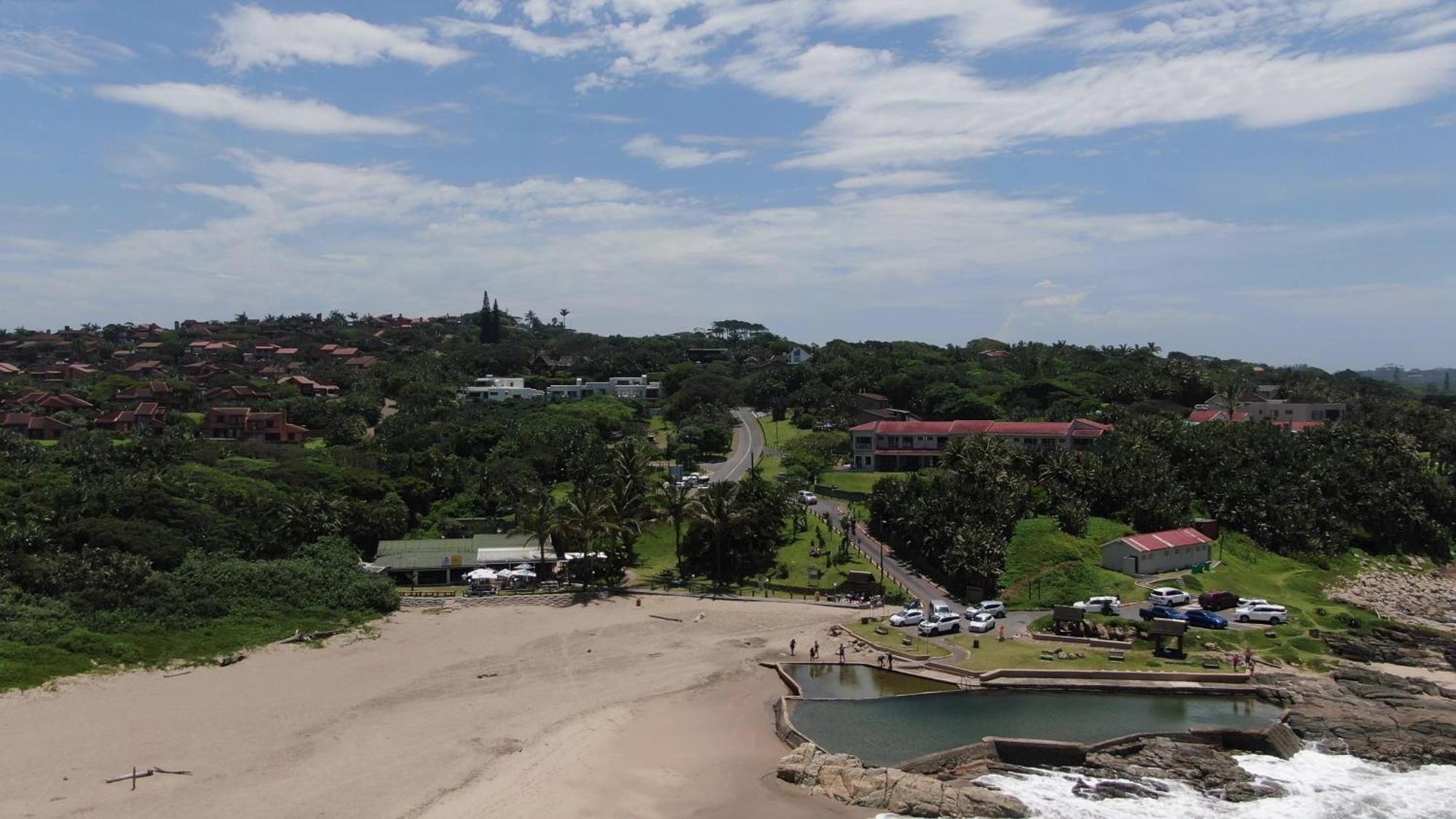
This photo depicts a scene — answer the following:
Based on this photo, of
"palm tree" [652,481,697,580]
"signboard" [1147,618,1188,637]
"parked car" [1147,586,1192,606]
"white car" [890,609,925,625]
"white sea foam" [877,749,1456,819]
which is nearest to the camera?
"white sea foam" [877,749,1456,819]

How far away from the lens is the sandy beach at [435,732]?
2577 cm

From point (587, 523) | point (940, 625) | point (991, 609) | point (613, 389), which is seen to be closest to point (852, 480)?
point (587, 523)

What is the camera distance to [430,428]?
8125 centimetres

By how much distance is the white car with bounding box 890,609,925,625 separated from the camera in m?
41.7

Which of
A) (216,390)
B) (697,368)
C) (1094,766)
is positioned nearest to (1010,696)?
(1094,766)

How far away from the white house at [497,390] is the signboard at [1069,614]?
81078mm

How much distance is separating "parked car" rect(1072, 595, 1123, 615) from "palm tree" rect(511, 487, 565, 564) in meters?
25.7

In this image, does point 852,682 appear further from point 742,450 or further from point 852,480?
point 742,450

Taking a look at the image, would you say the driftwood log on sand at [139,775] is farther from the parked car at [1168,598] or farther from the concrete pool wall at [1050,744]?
the parked car at [1168,598]

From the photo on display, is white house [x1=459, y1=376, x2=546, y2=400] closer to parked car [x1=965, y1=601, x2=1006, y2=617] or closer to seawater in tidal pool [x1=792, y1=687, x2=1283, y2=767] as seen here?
parked car [x1=965, y1=601, x2=1006, y2=617]

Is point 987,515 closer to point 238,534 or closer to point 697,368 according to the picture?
point 238,534

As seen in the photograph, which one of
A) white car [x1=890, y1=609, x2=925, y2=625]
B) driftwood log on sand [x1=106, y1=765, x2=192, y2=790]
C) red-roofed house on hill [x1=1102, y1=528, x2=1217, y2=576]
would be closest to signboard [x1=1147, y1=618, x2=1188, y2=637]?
white car [x1=890, y1=609, x2=925, y2=625]

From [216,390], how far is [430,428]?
48.5 m

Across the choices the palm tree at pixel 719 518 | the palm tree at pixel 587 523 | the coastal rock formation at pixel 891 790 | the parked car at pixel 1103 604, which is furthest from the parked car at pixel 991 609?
the palm tree at pixel 587 523
